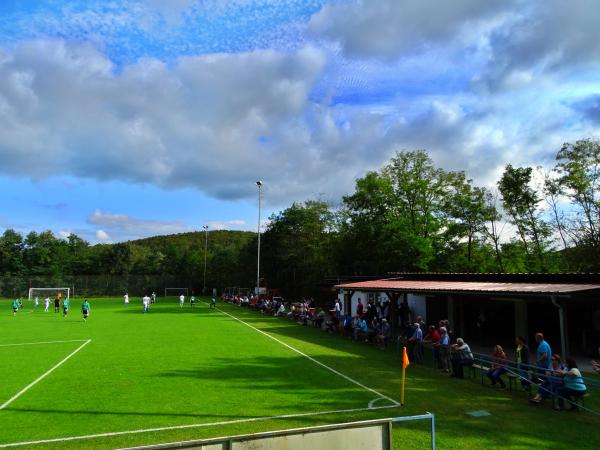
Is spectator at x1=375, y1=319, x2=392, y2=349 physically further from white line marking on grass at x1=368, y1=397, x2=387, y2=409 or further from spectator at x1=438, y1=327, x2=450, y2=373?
white line marking on grass at x1=368, y1=397, x2=387, y2=409

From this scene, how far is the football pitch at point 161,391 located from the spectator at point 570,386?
3.79 m

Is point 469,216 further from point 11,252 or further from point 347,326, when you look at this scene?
point 11,252

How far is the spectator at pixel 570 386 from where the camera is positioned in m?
10.5

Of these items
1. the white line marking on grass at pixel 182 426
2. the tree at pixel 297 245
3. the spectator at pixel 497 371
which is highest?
the tree at pixel 297 245

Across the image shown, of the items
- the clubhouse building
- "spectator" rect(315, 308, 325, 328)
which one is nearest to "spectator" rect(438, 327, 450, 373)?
the clubhouse building

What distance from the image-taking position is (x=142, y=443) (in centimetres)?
827

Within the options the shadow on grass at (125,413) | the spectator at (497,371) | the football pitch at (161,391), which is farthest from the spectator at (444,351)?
the shadow on grass at (125,413)

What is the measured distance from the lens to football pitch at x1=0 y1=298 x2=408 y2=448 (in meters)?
9.10

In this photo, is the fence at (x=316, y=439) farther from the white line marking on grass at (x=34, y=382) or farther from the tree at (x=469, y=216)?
the tree at (x=469, y=216)

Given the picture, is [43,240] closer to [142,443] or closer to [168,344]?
[168,344]

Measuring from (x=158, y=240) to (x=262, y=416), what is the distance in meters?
168

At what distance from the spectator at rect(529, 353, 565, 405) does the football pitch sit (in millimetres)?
3473

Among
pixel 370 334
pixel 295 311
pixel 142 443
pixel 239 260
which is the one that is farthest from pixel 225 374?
pixel 239 260

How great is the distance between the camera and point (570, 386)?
10.6 meters
